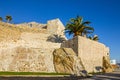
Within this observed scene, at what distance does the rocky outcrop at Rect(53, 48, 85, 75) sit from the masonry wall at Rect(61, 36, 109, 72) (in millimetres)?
1041

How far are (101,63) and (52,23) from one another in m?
15.3

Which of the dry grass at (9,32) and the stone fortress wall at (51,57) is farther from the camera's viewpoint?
the dry grass at (9,32)

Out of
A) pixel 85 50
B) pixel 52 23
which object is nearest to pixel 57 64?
pixel 85 50

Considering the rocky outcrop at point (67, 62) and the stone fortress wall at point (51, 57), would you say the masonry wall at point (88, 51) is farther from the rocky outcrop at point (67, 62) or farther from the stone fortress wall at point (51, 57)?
the rocky outcrop at point (67, 62)

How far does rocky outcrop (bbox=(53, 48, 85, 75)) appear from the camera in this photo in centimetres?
2284

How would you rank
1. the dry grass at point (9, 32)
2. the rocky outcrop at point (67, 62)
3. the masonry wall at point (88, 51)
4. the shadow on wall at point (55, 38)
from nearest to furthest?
1. the rocky outcrop at point (67, 62)
2. the masonry wall at point (88, 51)
3. the dry grass at point (9, 32)
4. the shadow on wall at point (55, 38)

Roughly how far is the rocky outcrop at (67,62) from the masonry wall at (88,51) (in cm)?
104

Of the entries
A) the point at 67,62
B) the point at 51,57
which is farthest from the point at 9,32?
the point at 67,62

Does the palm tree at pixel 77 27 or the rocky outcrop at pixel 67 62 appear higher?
the palm tree at pixel 77 27

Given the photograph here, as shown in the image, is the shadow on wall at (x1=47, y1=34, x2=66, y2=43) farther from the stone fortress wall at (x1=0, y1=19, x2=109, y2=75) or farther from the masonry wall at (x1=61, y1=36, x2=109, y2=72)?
the stone fortress wall at (x1=0, y1=19, x2=109, y2=75)

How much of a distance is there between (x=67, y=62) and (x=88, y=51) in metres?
4.00

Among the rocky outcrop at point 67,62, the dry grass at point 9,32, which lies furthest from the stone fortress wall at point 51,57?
the dry grass at point 9,32

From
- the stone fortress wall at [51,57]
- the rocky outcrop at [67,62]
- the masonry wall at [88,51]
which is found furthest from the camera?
the masonry wall at [88,51]

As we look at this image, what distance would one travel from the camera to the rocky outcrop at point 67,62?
2284cm
